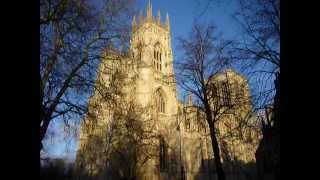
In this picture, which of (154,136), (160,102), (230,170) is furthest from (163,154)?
(154,136)

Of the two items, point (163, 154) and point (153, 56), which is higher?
point (153, 56)

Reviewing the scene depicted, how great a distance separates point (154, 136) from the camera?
35.5m

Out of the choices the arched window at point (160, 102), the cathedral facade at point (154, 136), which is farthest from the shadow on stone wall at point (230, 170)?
the arched window at point (160, 102)

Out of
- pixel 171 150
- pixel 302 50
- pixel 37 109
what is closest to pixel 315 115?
pixel 302 50

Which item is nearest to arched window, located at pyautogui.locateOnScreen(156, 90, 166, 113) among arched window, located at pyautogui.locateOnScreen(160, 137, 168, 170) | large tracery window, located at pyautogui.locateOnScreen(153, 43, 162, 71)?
arched window, located at pyautogui.locateOnScreen(160, 137, 168, 170)

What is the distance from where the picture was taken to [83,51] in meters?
12.4

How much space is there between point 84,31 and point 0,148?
959 centimetres

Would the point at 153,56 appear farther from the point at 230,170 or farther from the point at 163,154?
the point at 230,170

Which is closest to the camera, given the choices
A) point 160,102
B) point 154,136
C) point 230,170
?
point 154,136

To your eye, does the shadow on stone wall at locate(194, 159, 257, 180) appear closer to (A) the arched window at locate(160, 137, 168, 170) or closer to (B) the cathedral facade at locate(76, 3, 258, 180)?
(B) the cathedral facade at locate(76, 3, 258, 180)

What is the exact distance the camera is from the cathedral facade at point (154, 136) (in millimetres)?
29859

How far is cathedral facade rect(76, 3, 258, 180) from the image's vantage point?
29.9 m

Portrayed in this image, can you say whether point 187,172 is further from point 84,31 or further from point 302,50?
point 302,50

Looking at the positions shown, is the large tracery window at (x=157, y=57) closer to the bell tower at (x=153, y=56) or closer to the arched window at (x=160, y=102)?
the bell tower at (x=153, y=56)
